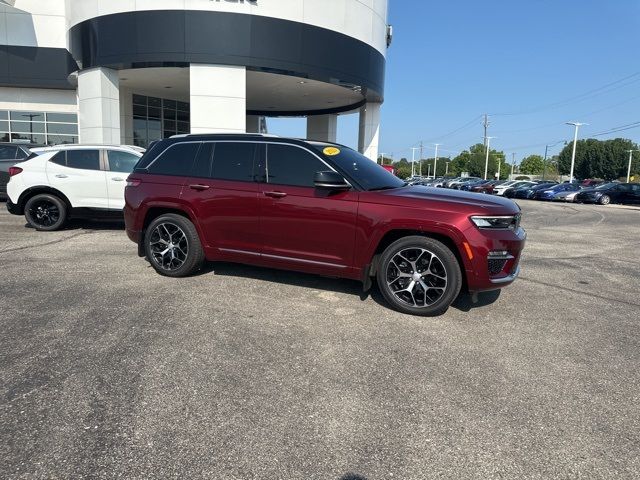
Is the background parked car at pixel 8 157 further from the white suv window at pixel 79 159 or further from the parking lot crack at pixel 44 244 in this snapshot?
the parking lot crack at pixel 44 244

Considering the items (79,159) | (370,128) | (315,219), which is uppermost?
(370,128)

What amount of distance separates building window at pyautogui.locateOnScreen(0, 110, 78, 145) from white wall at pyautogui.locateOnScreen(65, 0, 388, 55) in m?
9.66

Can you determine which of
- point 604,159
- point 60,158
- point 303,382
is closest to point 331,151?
point 303,382

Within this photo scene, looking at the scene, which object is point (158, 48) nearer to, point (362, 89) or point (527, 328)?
point (362, 89)

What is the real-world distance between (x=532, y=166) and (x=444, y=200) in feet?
589

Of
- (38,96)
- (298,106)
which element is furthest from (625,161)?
(38,96)

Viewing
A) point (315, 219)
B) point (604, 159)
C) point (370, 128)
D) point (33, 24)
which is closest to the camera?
point (315, 219)

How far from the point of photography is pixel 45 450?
2.57 m

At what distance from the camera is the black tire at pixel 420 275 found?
472cm

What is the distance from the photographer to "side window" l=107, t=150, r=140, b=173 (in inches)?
370

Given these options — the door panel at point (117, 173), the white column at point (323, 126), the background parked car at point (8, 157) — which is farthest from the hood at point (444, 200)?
the white column at point (323, 126)

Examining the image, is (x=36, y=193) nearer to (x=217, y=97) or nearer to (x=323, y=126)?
(x=217, y=97)

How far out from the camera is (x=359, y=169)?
5.52 metres

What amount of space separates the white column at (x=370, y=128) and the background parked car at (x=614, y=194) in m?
16.7
